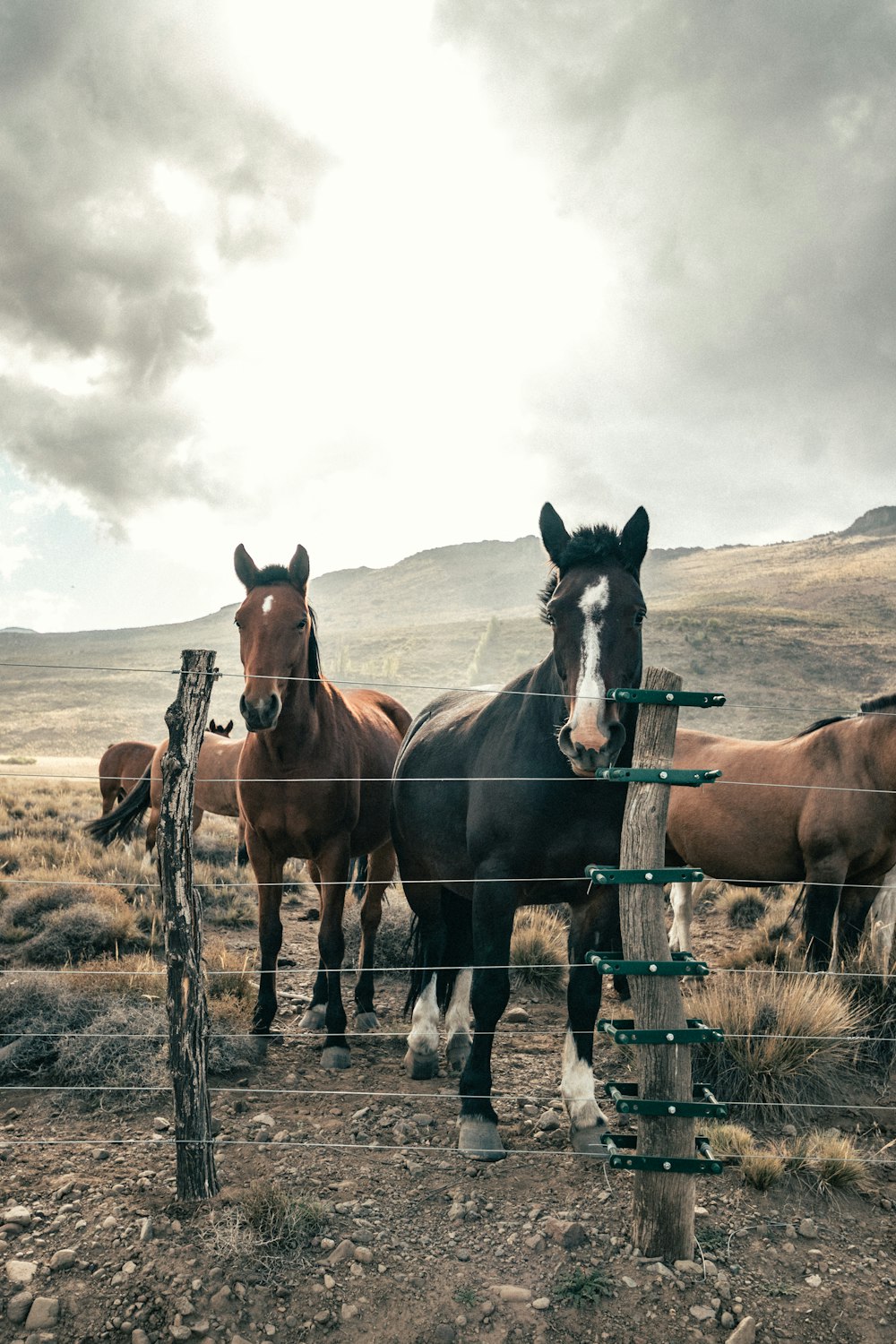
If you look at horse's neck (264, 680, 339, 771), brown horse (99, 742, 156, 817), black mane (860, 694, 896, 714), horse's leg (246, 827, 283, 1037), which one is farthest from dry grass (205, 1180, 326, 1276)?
brown horse (99, 742, 156, 817)

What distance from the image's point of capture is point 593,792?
388 cm

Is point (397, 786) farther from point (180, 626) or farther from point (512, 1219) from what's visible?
point (180, 626)

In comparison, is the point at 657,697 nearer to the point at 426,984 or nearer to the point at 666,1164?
the point at 666,1164

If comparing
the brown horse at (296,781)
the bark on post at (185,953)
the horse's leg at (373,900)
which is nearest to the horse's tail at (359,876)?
the horse's leg at (373,900)

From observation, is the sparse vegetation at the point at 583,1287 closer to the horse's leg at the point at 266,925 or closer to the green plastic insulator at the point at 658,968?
the green plastic insulator at the point at 658,968

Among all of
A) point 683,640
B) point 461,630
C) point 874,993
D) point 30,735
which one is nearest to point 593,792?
point 874,993

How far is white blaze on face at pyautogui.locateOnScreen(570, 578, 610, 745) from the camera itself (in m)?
3.31

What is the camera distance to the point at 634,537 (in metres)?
3.83

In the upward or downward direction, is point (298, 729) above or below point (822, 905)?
above

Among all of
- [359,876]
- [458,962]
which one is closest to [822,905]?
[458,962]

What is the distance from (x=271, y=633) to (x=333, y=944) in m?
2.05

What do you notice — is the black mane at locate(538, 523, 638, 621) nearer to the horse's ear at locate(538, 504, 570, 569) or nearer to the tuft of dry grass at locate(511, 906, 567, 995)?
Answer: the horse's ear at locate(538, 504, 570, 569)

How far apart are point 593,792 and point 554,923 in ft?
15.5

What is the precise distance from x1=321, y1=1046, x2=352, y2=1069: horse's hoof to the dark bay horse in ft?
4.05
